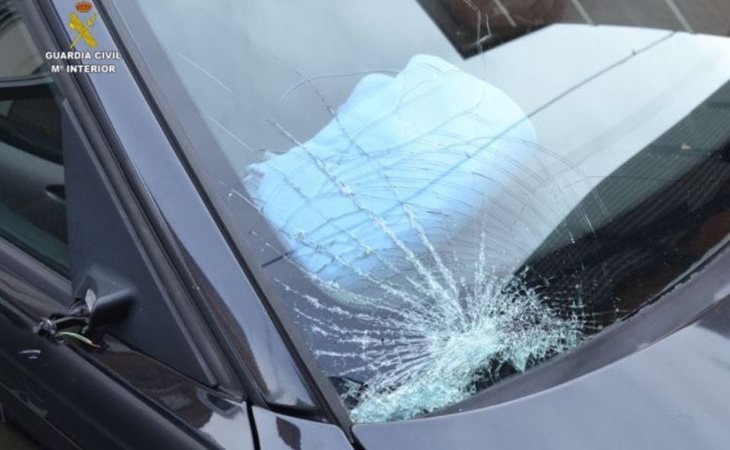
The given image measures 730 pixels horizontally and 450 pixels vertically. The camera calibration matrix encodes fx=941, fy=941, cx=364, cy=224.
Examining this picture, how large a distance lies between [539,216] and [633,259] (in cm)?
18

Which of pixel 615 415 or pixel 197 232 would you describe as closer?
pixel 615 415

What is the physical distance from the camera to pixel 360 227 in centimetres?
160

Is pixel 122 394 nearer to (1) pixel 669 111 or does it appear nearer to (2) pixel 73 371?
(2) pixel 73 371

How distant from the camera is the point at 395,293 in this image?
1.55 meters

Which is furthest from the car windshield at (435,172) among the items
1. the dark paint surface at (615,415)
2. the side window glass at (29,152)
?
the side window glass at (29,152)

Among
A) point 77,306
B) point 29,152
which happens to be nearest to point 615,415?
point 77,306

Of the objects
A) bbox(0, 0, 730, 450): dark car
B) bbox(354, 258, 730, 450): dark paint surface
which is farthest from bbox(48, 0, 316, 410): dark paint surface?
bbox(354, 258, 730, 450): dark paint surface

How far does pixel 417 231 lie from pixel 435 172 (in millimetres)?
129

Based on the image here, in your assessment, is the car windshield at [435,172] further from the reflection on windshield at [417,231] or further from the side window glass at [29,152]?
the side window glass at [29,152]

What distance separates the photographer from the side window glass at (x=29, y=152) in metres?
1.68

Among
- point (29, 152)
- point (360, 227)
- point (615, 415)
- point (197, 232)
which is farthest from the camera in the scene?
point (29, 152)

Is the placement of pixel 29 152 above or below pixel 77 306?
above

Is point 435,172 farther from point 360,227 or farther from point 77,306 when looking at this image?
point 77,306

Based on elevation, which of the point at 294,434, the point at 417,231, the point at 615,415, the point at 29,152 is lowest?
the point at 615,415
